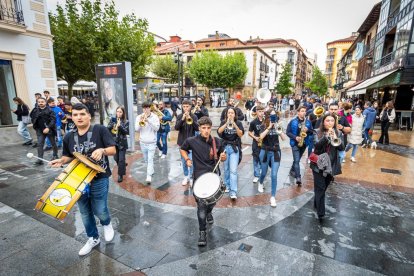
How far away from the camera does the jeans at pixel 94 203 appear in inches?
120

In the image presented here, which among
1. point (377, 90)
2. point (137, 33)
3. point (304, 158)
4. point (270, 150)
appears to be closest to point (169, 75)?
point (137, 33)

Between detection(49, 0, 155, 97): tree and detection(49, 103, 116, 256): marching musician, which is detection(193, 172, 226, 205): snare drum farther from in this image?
detection(49, 0, 155, 97): tree

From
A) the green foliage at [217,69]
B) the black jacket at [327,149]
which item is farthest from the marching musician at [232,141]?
the green foliage at [217,69]

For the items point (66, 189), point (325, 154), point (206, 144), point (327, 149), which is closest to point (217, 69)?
point (327, 149)

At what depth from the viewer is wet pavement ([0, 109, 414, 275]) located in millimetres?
3012

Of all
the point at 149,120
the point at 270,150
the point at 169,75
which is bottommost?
the point at 270,150

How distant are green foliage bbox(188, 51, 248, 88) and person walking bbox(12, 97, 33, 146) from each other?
1033 inches

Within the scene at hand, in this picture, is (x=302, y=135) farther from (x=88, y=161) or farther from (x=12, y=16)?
(x=12, y=16)

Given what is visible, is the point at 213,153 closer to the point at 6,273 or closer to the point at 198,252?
the point at 198,252

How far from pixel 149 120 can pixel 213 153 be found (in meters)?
2.66

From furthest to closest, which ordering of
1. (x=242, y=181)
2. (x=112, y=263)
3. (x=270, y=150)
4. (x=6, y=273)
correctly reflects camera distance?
(x=242, y=181) < (x=270, y=150) < (x=112, y=263) < (x=6, y=273)

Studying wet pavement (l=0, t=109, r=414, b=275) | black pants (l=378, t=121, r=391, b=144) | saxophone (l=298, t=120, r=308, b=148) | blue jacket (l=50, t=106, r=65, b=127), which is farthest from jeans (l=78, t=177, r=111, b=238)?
black pants (l=378, t=121, r=391, b=144)

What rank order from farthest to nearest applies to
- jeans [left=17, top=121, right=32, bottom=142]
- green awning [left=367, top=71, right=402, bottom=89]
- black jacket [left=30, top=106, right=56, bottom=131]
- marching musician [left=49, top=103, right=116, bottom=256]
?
green awning [left=367, top=71, right=402, bottom=89]
jeans [left=17, top=121, right=32, bottom=142]
black jacket [left=30, top=106, right=56, bottom=131]
marching musician [left=49, top=103, right=116, bottom=256]

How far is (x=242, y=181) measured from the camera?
5.91 m
